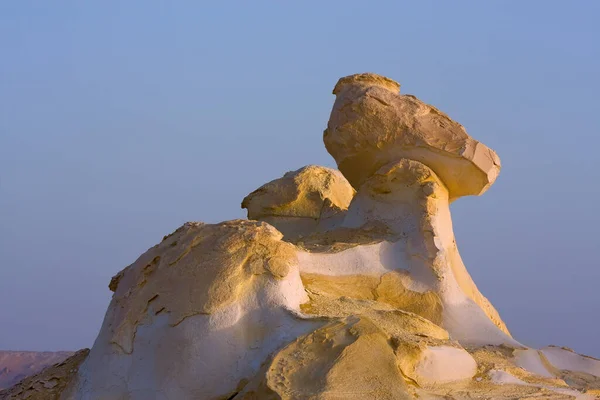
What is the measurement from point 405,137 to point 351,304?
1.78 m

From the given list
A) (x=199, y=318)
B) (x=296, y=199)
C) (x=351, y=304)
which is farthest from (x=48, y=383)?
(x=296, y=199)

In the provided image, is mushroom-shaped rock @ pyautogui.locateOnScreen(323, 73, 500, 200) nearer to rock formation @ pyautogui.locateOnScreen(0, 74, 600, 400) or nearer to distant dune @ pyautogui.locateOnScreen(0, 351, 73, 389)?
rock formation @ pyautogui.locateOnScreen(0, 74, 600, 400)

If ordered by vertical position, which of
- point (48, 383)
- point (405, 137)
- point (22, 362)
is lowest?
point (48, 383)

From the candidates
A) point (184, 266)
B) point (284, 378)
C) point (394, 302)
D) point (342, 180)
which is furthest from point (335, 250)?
point (342, 180)

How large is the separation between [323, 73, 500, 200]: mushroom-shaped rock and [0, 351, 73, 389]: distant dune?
54.2 feet

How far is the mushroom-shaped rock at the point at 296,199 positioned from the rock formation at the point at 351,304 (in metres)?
0.90

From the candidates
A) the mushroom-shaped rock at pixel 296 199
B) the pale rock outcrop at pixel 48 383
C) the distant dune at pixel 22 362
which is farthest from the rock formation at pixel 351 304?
the distant dune at pixel 22 362

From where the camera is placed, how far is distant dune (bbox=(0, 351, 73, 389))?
21.6 m

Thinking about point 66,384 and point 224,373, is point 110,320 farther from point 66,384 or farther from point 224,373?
point 224,373

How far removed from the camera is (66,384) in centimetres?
525

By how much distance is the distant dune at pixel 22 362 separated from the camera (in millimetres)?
21641

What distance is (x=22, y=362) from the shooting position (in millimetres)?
22844

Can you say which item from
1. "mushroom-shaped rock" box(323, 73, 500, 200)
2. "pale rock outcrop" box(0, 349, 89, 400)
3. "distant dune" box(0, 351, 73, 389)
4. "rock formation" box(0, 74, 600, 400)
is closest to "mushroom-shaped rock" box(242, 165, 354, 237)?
"rock formation" box(0, 74, 600, 400)

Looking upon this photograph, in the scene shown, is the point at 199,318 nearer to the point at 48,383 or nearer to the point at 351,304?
the point at 351,304
